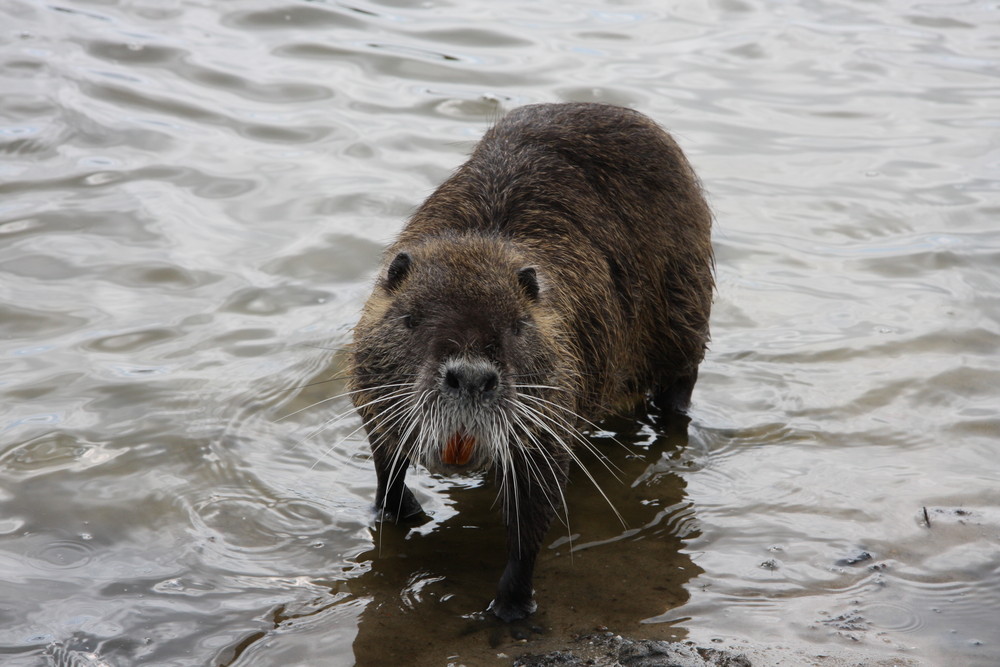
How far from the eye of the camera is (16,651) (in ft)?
12.6

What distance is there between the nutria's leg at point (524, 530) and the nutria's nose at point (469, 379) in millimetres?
499

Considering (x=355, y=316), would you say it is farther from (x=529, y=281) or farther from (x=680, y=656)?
(x=680, y=656)

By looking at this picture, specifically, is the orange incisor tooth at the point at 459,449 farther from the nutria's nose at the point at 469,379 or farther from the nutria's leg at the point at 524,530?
the nutria's leg at the point at 524,530

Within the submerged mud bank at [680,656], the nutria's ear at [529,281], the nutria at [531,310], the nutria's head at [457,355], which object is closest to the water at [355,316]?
the submerged mud bank at [680,656]

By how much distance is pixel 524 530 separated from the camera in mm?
4086

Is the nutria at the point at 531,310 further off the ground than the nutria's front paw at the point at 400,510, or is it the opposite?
the nutria at the point at 531,310

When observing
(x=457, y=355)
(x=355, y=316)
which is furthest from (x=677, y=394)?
(x=457, y=355)

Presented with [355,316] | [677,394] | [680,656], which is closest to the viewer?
[680,656]

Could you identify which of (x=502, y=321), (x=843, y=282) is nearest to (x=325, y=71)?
(x=843, y=282)

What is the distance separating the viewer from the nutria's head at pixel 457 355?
3.69 m

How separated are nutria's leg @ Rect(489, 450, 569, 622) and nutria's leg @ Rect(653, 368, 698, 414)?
166 cm

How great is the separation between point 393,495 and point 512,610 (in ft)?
2.70

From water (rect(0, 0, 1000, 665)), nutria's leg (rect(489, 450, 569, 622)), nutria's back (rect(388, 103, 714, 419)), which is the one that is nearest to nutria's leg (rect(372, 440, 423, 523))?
water (rect(0, 0, 1000, 665))

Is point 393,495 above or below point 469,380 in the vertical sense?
below
